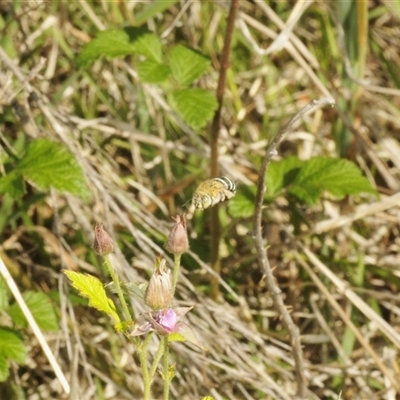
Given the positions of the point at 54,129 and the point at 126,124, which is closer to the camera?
the point at 54,129

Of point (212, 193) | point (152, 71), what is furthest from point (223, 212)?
point (212, 193)

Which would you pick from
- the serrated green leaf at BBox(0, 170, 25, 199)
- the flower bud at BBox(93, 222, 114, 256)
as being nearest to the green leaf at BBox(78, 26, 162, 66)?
the serrated green leaf at BBox(0, 170, 25, 199)

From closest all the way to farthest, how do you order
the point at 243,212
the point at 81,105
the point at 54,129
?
the point at 243,212
the point at 54,129
the point at 81,105

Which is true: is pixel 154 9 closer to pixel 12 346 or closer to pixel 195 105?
pixel 195 105

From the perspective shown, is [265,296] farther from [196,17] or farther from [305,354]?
[196,17]

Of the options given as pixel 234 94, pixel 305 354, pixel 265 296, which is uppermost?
pixel 234 94

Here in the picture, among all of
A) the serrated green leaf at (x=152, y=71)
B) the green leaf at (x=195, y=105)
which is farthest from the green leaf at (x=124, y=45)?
the green leaf at (x=195, y=105)

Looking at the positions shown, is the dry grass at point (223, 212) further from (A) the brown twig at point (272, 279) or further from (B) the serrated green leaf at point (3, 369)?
(B) the serrated green leaf at point (3, 369)

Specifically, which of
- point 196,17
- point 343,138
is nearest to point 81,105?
point 196,17
